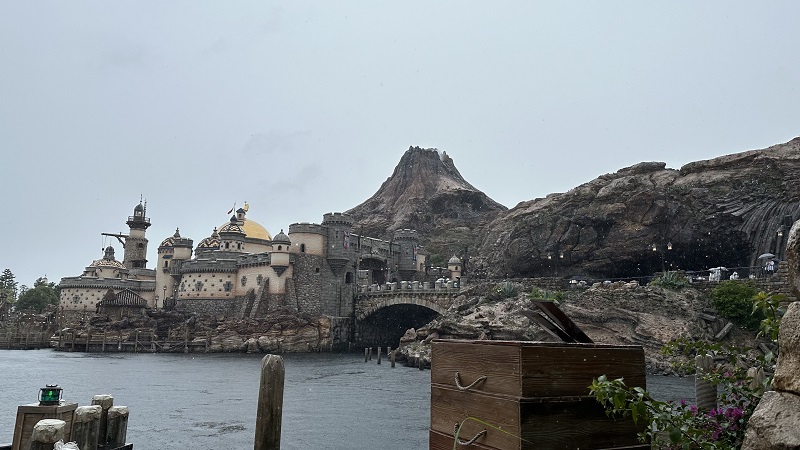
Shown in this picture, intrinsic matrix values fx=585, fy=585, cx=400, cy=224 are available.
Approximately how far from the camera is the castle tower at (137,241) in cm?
9225

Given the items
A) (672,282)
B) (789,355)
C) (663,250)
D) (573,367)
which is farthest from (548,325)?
(663,250)

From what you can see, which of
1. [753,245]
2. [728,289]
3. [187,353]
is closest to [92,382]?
[187,353]

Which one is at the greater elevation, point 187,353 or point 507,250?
point 507,250

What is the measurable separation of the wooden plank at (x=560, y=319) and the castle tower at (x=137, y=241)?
320 feet

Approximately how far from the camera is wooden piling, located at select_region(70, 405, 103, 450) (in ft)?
38.3

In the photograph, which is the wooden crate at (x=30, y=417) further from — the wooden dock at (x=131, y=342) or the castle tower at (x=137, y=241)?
the castle tower at (x=137, y=241)

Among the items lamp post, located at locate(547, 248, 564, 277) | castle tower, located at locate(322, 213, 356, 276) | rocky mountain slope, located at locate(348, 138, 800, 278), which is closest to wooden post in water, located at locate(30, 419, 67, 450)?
rocky mountain slope, located at locate(348, 138, 800, 278)

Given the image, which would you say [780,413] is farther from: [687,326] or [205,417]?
[687,326]

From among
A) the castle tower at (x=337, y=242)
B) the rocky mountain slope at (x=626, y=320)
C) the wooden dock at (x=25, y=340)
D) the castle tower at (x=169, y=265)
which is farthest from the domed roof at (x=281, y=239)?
the wooden dock at (x=25, y=340)

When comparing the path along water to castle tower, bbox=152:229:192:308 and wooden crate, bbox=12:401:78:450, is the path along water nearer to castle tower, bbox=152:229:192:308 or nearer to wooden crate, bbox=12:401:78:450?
wooden crate, bbox=12:401:78:450

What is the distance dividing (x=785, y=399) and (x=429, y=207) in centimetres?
11938

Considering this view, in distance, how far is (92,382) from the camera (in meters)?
35.6

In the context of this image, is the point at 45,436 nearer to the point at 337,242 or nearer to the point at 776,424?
the point at 776,424

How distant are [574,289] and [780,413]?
156ft
